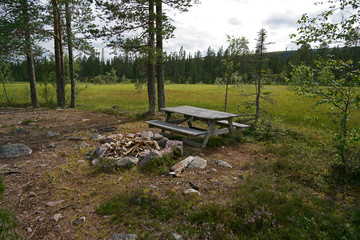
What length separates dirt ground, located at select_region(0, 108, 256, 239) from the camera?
133 inches

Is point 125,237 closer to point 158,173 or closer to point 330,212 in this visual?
point 158,173

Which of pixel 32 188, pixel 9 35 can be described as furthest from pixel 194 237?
pixel 9 35

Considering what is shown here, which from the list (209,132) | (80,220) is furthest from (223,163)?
(80,220)

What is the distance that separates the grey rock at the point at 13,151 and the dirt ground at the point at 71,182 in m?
0.21

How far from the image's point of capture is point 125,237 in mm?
2994

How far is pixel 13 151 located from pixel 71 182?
2918 millimetres

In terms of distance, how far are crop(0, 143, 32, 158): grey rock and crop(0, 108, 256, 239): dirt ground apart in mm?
211

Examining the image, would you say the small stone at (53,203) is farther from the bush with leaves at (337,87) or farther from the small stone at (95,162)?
the bush with leaves at (337,87)

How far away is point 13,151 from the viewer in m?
6.31

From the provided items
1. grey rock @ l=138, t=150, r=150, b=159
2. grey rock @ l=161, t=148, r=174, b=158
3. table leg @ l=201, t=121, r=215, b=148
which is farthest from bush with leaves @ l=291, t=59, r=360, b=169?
grey rock @ l=138, t=150, r=150, b=159

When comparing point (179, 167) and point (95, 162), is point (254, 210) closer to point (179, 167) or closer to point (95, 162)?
point (179, 167)

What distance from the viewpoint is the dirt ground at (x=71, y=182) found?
11.1ft

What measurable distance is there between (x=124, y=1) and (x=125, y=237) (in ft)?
34.8

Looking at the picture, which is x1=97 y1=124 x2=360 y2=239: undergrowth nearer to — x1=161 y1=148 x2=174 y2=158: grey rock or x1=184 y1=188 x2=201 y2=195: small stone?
x1=184 y1=188 x2=201 y2=195: small stone
